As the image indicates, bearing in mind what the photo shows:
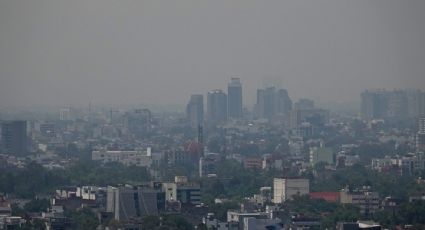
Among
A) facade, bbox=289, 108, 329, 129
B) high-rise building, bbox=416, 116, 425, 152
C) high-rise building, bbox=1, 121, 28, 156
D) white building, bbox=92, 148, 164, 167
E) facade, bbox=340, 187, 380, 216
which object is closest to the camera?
facade, bbox=340, 187, 380, 216

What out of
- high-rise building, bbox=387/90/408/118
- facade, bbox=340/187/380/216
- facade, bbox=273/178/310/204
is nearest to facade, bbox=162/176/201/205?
facade, bbox=273/178/310/204

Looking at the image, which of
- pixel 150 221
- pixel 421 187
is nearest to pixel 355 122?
pixel 421 187

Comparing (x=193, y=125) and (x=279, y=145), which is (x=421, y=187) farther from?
(x=193, y=125)

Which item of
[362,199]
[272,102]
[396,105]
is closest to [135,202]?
[362,199]

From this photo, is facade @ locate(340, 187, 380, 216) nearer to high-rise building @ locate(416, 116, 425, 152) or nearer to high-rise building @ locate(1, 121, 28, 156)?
high-rise building @ locate(416, 116, 425, 152)

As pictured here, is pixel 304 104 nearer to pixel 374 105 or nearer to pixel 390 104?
pixel 374 105

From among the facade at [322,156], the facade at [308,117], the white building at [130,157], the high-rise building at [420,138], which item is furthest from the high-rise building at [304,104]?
the facade at [322,156]

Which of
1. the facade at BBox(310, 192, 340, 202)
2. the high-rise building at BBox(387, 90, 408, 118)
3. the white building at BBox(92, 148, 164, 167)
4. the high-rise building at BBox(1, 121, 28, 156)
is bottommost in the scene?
the facade at BBox(310, 192, 340, 202)
